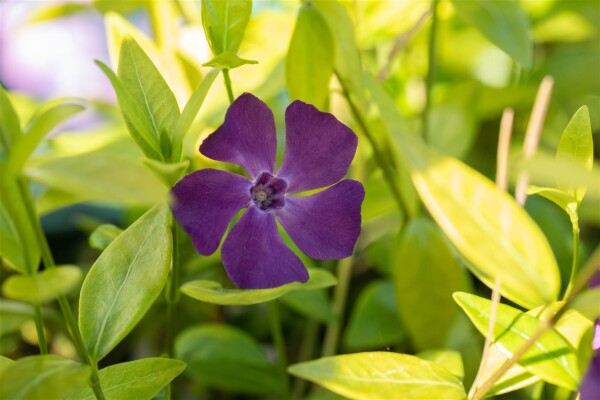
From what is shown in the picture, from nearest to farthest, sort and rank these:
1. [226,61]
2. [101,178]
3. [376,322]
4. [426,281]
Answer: [101,178] < [226,61] < [426,281] < [376,322]

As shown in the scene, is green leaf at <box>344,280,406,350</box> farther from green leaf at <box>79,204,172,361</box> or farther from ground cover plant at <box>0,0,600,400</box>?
green leaf at <box>79,204,172,361</box>

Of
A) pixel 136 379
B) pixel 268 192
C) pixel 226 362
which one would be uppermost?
pixel 268 192

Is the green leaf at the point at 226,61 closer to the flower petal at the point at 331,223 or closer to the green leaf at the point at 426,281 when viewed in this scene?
the flower petal at the point at 331,223

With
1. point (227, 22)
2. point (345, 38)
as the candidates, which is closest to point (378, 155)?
point (345, 38)

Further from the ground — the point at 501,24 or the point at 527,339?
the point at 501,24

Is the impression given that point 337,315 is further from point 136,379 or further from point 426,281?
point 136,379

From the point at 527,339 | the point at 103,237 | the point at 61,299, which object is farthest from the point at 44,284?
the point at 527,339

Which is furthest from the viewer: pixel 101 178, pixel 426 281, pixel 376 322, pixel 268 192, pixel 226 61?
pixel 376 322

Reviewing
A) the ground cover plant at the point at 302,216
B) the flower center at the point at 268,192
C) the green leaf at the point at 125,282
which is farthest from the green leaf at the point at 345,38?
the green leaf at the point at 125,282

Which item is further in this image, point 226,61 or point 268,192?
point 268,192
